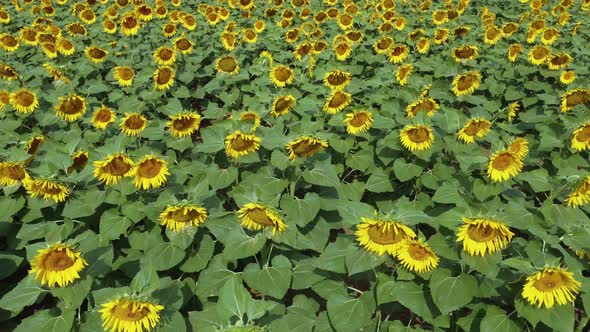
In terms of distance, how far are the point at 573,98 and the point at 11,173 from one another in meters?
6.61

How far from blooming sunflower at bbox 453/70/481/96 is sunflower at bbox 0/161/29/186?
5.41m

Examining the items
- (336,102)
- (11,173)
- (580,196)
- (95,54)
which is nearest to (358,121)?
(336,102)

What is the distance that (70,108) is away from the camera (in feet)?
17.3

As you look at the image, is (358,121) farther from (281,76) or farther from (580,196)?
(580,196)

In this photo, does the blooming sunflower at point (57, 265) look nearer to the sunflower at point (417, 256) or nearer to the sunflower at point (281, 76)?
the sunflower at point (417, 256)

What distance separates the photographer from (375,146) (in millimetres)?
4953

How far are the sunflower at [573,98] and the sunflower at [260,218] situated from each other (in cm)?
458

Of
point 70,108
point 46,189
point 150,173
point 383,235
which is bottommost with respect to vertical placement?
point 70,108

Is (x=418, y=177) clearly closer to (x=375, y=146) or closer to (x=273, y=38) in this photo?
(x=375, y=146)

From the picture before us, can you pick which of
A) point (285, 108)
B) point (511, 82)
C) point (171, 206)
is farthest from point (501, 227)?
point (511, 82)

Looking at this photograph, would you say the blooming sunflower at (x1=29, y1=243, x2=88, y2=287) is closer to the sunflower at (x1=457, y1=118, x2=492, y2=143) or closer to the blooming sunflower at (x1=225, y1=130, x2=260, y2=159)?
the blooming sunflower at (x1=225, y1=130, x2=260, y2=159)

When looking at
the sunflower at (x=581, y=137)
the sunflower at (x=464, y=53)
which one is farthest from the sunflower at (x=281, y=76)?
the sunflower at (x=581, y=137)

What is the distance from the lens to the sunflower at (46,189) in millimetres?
3593

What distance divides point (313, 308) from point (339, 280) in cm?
33
